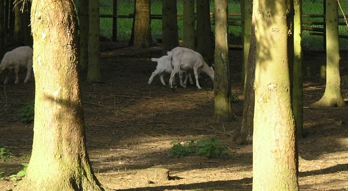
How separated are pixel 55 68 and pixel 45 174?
1048 millimetres

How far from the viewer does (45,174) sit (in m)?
8.80

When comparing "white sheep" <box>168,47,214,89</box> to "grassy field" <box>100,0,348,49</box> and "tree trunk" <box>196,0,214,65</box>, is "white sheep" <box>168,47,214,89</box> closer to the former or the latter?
"tree trunk" <box>196,0,214,65</box>

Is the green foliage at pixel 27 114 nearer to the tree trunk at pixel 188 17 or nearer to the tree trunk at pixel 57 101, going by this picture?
the tree trunk at pixel 188 17

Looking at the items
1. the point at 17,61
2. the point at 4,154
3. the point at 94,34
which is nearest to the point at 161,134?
the point at 4,154

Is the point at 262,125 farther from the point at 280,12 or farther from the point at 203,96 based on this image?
the point at 203,96

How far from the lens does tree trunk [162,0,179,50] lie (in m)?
24.2

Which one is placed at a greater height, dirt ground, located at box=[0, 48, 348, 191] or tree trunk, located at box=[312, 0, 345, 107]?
tree trunk, located at box=[312, 0, 345, 107]

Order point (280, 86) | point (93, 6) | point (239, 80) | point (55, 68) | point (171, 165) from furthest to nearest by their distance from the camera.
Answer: point (239, 80)
point (93, 6)
point (171, 165)
point (55, 68)
point (280, 86)

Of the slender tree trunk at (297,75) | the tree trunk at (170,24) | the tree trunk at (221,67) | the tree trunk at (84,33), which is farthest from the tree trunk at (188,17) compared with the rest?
the slender tree trunk at (297,75)

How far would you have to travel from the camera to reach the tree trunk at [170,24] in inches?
955

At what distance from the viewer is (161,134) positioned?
52.5 feet

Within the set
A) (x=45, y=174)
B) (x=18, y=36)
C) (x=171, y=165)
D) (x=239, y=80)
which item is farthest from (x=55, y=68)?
(x=18, y=36)

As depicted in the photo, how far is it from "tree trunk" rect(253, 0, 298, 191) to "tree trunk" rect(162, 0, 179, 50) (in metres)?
16.6

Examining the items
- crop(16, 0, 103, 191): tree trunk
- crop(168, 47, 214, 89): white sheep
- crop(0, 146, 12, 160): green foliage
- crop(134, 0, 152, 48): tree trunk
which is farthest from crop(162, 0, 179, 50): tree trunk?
crop(16, 0, 103, 191): tree trunk
